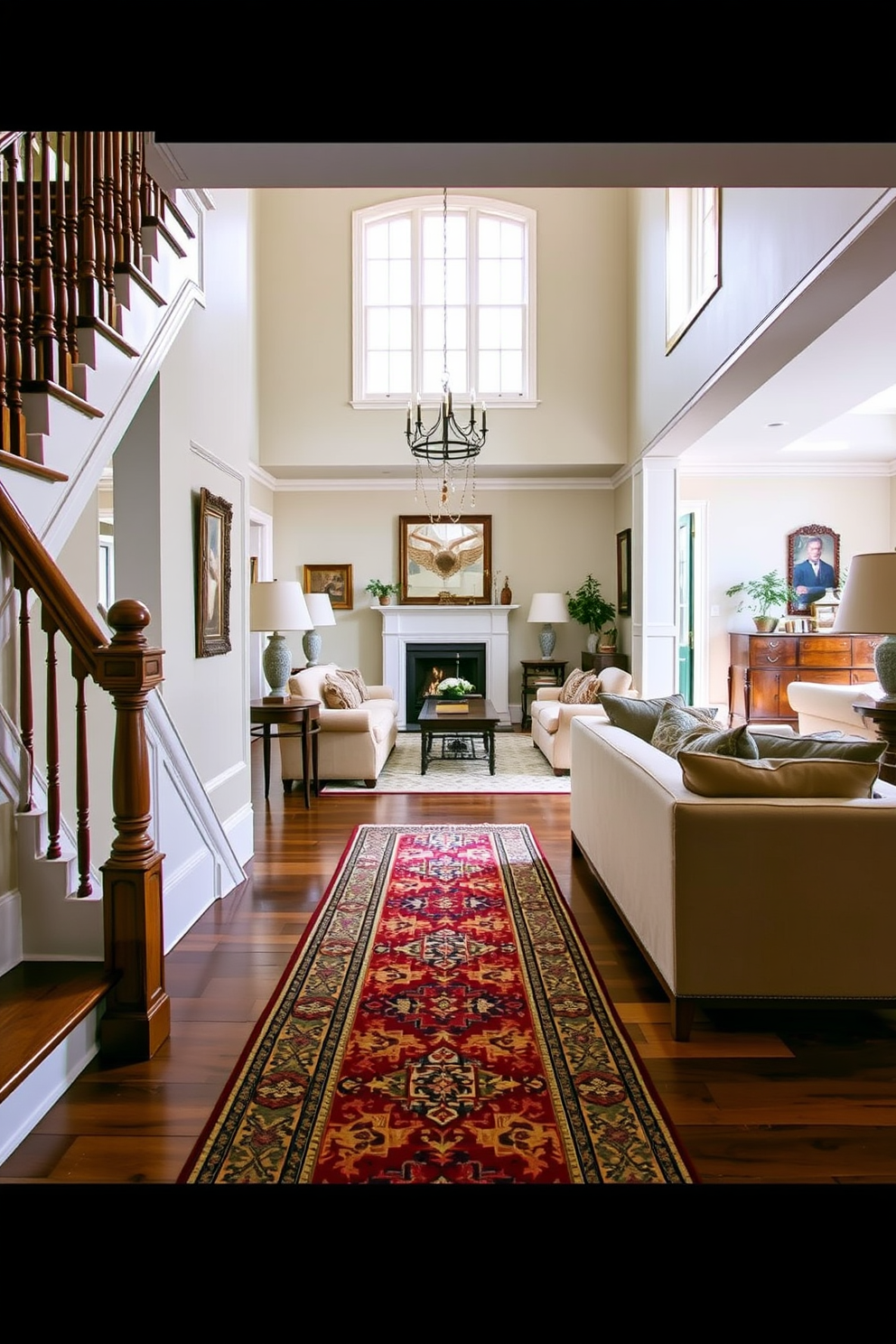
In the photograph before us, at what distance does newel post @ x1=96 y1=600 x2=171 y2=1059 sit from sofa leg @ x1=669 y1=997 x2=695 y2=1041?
143 centimetres

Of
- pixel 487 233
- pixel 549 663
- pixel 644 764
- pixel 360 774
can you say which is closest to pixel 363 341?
pixel 487 233

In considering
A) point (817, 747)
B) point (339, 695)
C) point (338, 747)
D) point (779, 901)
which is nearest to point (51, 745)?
point (779, 901)

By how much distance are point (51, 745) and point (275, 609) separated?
3145 millimetres

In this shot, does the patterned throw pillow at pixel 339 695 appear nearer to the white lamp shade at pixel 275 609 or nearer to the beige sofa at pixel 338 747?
the beige sofa at pixel 338 747

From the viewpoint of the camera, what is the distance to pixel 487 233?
923cm

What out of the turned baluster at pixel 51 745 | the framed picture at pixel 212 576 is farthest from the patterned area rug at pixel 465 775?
the turned baluster at pixel 51 745

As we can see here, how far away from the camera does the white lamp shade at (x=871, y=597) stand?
3.35m

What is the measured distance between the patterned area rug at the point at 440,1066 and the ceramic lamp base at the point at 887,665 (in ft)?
5.27

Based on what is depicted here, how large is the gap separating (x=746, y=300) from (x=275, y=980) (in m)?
4.00

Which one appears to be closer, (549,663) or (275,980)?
(275,980)

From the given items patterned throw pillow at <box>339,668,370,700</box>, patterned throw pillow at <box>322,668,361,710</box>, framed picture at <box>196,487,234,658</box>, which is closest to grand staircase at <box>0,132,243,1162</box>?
framed picture at <box>196,487,234,658</box>
